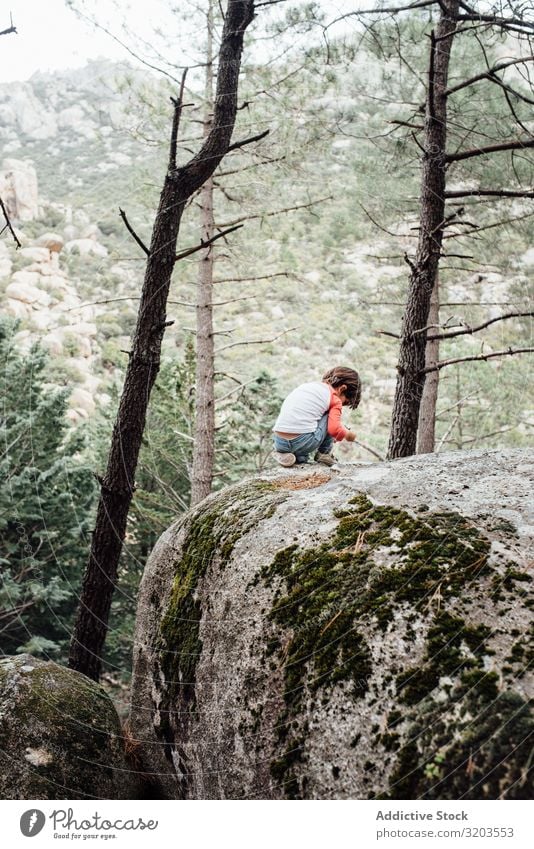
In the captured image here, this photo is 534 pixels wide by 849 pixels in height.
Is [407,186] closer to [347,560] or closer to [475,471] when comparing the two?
[475,471]

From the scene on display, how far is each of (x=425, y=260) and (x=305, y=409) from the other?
1.76 metres

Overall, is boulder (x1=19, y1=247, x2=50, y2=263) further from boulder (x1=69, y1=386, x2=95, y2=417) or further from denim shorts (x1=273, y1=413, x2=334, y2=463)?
denim shorts (x1=273, y1=413, x2=334, y2=463)

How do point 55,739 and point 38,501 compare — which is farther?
point 38,501

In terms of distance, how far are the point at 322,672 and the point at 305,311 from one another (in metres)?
22.9

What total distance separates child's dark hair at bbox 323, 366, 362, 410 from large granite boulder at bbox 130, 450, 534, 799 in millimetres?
1264

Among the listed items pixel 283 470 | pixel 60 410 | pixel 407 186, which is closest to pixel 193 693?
→ pixel 283 470

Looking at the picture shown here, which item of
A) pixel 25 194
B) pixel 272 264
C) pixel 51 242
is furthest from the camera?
pixel 25 194

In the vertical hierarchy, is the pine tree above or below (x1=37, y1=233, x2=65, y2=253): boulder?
below

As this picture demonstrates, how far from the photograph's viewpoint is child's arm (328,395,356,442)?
4.22 meters

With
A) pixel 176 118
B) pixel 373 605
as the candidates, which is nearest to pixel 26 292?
pixel 176 118

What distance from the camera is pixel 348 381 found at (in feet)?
14.2

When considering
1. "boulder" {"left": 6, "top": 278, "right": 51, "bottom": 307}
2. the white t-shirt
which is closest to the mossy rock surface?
the white t-shirt

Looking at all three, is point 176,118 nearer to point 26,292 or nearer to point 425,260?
point 425,260
